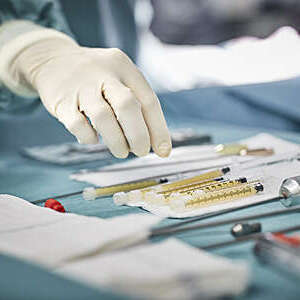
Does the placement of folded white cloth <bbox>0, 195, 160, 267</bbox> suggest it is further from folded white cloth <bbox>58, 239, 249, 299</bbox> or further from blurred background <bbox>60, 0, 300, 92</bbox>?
blurred background <bbox>60, 0, 300, 92</bbox>

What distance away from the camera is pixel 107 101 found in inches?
41.8

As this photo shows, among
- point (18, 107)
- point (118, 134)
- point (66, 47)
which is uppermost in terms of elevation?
point (66, 47)

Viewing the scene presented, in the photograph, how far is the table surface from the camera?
0.53 m

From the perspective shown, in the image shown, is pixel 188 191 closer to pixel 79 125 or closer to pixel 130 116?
pixel 130 116

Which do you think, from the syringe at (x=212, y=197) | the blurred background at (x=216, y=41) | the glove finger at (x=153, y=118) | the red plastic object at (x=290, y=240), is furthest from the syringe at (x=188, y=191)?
the blurred background at (x=216, y=41)

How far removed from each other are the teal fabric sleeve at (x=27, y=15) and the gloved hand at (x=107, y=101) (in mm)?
479

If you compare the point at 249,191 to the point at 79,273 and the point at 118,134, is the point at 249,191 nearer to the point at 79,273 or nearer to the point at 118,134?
the point at 118,134

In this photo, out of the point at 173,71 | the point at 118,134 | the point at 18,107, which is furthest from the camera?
the point at 173,71

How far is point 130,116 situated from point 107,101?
10cm

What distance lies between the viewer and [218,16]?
2057mm

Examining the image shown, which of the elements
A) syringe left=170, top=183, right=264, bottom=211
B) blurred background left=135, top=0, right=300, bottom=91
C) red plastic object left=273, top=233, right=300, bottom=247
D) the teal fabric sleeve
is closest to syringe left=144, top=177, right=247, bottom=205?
syringe left=170, top=183, right=264, bottom=211

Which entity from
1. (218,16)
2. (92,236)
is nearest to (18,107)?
(218,16)

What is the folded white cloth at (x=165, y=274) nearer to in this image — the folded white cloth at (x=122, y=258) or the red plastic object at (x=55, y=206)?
the folded white cloth at (x=122, y=258)

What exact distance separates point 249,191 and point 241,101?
1082 mm
